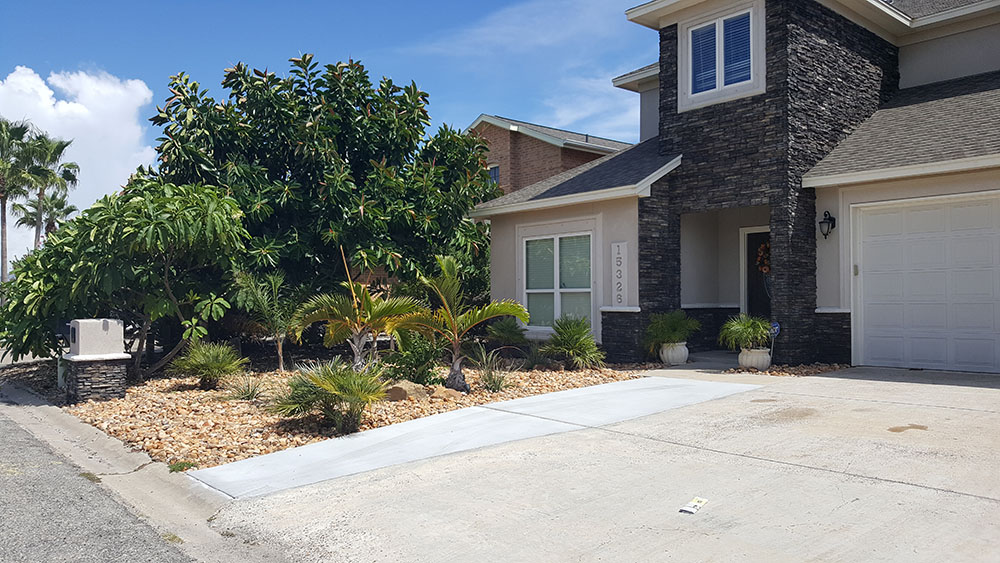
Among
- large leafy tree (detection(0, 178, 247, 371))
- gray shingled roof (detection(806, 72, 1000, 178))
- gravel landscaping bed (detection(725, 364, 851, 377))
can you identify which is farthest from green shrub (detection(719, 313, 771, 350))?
large leafy tree (detection(0, 178, 247, 371))

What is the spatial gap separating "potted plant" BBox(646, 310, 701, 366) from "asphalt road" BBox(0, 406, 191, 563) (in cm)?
901

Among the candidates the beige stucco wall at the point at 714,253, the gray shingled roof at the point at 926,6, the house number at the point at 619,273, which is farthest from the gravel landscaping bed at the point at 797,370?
the gray shingled roof at the point at 926,6

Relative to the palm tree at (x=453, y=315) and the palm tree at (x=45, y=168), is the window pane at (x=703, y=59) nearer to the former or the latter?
the palm tree at (x=453, y=315)

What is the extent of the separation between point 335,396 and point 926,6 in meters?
14.4

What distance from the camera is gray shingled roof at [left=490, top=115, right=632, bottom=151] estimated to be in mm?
23703

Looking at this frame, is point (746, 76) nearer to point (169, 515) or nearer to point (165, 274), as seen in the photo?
point (165, 274)

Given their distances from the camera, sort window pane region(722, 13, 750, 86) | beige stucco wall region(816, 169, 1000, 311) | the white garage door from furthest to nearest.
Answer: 1. window pane region(722, 13, 750, 86)
2. beige stucco wall region(816, 169, 1000, 311)
3. the white garage door

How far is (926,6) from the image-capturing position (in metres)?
15.2

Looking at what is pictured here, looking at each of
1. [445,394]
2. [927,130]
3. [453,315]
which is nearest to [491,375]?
[445,394]

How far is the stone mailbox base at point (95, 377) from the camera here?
34.2ft

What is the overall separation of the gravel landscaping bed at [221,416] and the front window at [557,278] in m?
2.72

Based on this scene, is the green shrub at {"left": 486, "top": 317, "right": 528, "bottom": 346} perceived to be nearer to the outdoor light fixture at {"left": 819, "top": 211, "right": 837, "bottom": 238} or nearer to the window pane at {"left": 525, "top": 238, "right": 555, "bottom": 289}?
the window pane at {"left": 525, "top": 238, "right": 555, "bottom": 289}

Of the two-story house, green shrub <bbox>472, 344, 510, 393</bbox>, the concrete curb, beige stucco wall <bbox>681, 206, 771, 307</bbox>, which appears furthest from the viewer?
→ beige stucco wall <bbox>681, 206, 771, 307</bbox>

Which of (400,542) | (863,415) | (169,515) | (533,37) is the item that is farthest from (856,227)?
(169,515)
